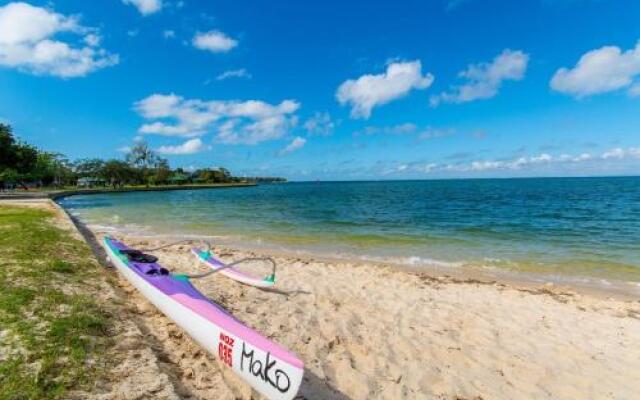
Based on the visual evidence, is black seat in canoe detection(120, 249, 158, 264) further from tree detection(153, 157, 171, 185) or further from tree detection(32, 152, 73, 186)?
tree detection(153, 157, 171, 185)

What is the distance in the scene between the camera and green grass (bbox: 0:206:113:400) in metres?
3.35

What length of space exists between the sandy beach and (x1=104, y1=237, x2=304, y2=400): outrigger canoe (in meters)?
0.26

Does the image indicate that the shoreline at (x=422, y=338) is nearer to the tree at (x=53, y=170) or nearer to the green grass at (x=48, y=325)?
the green grass at (x=48, y=325)

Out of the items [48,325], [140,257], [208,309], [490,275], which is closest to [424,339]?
[208,309]

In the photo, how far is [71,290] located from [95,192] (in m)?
73.6

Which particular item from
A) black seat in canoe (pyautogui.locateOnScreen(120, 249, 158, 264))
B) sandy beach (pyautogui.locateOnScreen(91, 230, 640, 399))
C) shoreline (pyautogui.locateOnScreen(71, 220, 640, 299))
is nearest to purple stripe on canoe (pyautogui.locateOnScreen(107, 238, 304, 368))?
black seat in canoe (pyautogui.locateOnScreen(120, 249, 158, 264))

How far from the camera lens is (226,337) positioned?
4.09m

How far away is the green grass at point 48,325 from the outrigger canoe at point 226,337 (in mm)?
833

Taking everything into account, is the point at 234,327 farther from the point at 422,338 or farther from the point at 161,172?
the point at 161,172

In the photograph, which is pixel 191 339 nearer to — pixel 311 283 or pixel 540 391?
pixel 311 283

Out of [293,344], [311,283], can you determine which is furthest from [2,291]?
[311,283]

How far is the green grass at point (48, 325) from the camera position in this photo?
11.0ft

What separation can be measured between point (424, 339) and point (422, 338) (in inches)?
1.5

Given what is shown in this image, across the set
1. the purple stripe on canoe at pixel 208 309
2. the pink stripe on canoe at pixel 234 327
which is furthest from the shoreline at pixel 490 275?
the pink stripe on canoe at pixel 234 327
